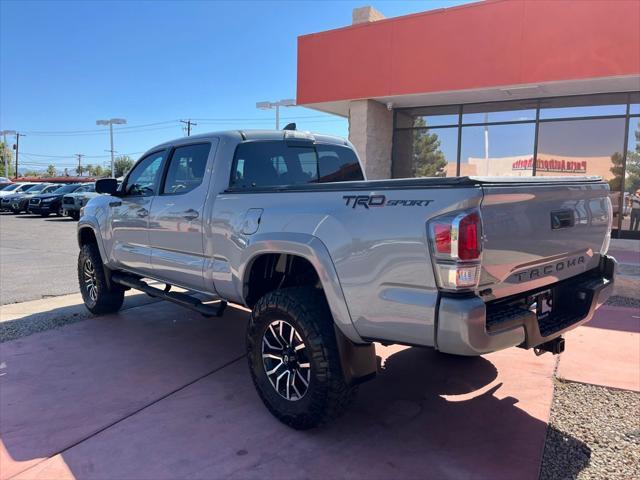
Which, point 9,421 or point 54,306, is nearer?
point 9,421

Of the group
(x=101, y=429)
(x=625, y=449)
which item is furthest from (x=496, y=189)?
(x=101, y=429)

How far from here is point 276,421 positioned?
3.38m

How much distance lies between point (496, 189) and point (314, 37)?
11440 mm

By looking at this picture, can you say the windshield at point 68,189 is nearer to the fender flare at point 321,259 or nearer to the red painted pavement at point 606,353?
the fender flare at point 321,259

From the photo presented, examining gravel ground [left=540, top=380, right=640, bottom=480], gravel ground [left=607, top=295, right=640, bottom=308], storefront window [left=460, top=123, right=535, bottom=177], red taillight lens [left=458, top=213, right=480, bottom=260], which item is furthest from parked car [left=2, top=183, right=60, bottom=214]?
red taillight lens [left=458, top=213, right=480, bottom=260]

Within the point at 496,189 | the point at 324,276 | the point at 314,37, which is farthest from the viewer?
the point at 314,37

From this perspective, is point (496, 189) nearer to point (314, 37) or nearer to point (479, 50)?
point (479, 50)

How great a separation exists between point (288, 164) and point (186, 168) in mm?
961

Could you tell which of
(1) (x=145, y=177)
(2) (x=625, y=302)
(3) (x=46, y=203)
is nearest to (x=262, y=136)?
(1) (x=145, y=177)

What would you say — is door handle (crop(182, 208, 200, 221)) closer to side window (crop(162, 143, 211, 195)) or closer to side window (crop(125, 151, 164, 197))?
side window (crop(162, 143, 211, 195))

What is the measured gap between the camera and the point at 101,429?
3266mm

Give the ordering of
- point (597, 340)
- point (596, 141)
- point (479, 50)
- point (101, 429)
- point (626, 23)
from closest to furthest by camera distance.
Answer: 1. point (101, 429)
2. point (597, 340)
3. point (626, 23)
4. point (479, 50)
5. point (596, 141)

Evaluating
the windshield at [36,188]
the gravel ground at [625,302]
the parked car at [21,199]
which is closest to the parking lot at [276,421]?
the gravel ground at [625,302]

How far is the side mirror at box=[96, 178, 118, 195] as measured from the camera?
517 centimetres
